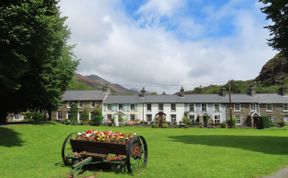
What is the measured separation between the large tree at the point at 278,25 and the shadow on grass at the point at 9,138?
21.8 meters

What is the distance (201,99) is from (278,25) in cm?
5452

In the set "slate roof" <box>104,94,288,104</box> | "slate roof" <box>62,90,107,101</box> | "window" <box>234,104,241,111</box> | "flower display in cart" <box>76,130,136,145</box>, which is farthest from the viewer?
"slate roof" <box>62,90,107,101</box>

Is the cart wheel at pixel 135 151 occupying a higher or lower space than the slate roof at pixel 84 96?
lower

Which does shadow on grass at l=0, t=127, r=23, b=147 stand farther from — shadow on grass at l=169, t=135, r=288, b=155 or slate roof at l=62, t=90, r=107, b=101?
slate roof at l=62, t=90, r=107, b=101

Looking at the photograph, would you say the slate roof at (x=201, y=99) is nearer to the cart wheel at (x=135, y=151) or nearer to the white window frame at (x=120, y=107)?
the white window frame at (x=120, y=107)

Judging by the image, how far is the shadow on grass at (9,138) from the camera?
2248cm

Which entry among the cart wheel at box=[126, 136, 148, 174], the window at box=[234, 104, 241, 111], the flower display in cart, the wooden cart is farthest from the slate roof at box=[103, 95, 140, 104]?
the wooden cart

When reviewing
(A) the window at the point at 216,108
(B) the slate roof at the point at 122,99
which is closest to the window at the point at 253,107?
(A) the window at the point at 216,108

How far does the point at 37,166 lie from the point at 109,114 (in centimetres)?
7040

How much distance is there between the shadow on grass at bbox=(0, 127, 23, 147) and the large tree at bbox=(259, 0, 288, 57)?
21803 mm

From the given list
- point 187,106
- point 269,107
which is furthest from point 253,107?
point 187,106

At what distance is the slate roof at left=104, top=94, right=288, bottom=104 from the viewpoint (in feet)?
250

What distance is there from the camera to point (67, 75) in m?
36.9

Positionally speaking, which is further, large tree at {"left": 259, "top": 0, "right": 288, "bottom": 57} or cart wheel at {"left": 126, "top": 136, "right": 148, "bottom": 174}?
large tree at {"left": 259, "top": 0, "right": 288, "bottom": 57}
